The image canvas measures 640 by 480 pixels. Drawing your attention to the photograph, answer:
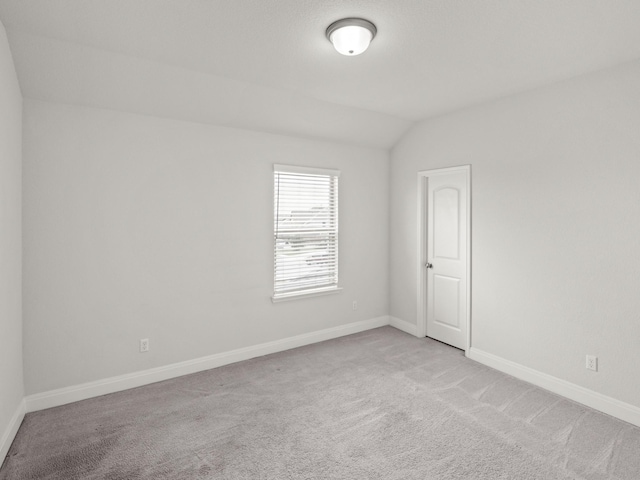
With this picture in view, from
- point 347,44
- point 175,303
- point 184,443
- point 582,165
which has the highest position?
point 347,44

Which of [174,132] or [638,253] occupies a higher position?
[174,132]

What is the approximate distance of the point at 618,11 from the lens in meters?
2.02

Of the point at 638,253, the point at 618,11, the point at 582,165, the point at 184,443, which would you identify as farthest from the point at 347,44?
the point at 184,443

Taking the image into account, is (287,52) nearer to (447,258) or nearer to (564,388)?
(447,258)

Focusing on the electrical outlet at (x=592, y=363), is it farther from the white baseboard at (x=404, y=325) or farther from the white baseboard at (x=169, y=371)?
the white baseboard at (x=169, y=371)

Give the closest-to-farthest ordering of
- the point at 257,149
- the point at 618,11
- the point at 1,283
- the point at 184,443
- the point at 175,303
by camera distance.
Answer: the point at 618,11 → the point at 1,283 → the point at 184,443 → the point at 175,303 → the point at 257,149

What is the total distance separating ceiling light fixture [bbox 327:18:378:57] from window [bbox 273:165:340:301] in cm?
183

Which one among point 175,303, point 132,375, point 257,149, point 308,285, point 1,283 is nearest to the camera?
point 1,283

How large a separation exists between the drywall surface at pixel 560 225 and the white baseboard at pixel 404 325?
90 cm

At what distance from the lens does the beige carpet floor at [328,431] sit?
2.13 meters

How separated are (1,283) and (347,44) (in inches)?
107

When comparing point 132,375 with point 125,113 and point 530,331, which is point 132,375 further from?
point 530,331

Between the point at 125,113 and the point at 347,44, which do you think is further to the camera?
the point at 125,113

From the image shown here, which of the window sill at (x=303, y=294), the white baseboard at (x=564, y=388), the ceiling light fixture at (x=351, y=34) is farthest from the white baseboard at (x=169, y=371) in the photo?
the ceiling light fixture at (x=351, y=34)
